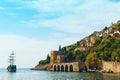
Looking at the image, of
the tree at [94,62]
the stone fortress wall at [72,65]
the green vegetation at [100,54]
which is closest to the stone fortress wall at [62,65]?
the stone fortress wall at [72,65]

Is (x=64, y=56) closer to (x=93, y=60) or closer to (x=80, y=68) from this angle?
(x=80, y=68)

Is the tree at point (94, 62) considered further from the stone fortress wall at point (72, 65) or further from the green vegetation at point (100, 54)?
the stone fortress wall at point (72, 65)

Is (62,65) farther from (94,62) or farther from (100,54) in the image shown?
(94,62)

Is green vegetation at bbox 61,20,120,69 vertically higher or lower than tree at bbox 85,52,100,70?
higher

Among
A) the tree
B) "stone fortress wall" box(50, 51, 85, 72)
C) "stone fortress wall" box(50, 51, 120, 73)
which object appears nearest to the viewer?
"stone fortress wall" box(50, 51, 120, 73)

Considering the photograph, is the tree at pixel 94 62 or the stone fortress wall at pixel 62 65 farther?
the stone fortress wall at pixel 62 65

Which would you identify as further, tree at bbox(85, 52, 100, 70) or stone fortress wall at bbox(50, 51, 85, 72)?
stone fortress wall at bbox(50, 51, 85, 72)

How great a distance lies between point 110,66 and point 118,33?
73356 mm

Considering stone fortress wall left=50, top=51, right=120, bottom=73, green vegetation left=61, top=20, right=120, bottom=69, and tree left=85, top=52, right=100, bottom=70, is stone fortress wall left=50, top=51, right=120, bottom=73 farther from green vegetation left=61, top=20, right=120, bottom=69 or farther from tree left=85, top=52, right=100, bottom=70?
tree left=85, top=52, right=100, bottom=70

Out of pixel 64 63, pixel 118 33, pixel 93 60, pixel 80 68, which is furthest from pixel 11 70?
pixel 118 33

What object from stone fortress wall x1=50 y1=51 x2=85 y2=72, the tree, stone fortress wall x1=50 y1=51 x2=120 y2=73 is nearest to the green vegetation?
the tree

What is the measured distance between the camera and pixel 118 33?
199 m

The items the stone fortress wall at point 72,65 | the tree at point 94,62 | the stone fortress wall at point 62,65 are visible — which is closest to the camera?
the stone fortress wall at point 72,65

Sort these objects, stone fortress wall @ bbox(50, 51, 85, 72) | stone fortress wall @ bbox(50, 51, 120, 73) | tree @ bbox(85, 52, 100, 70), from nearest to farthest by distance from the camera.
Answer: stone fortress wall @ bbox(50, 51, 120, 73) → tree @ bbox(85, 52, 100, 70) → stone fortress wall @ bbox(50, 51, 85, 72)
